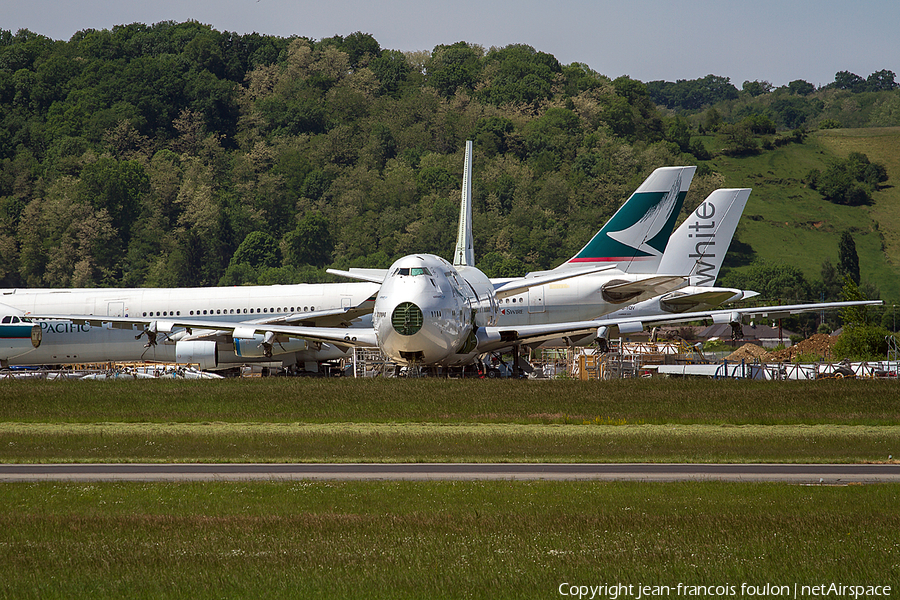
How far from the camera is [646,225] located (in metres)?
53.5

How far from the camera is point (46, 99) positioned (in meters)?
194

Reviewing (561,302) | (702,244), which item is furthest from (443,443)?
(702,244)

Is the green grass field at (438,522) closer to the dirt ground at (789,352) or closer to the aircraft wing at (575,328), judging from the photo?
the aircraft wing at (575,328)

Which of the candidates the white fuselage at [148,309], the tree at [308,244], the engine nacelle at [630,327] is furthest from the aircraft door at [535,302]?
the tree at [308,244]

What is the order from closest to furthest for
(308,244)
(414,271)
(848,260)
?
(414,271)
(308,244)
(848,260)

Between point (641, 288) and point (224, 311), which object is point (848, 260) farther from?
point (224, 311)

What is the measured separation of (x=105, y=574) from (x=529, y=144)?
602 feet

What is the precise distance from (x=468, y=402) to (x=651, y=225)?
925 inches

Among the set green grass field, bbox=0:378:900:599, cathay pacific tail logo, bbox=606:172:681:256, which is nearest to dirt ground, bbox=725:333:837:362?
cathay pacific tail logo, bbox=606:172:681:256

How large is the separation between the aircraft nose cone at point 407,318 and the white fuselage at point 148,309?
16.3 meters

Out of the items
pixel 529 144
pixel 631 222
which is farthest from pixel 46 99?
pixel 631 222

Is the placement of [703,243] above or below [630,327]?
above

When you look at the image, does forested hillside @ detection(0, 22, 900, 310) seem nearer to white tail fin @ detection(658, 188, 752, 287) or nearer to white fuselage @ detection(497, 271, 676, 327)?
white tail fin @ detection(658, 188, 752, 287)

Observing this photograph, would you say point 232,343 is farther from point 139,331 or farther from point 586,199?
point 586,199
